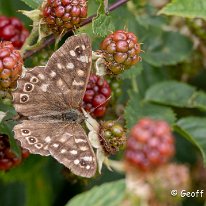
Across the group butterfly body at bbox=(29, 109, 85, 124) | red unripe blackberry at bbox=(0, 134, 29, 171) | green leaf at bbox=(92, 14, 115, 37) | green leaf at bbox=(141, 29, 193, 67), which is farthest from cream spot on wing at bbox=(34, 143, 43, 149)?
green leaf at bbox=(141, 29, 193, 67)

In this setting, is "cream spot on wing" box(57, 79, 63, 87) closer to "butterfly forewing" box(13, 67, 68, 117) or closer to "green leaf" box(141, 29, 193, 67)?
"butterfly forewing" box(13, 67, 68, 117)

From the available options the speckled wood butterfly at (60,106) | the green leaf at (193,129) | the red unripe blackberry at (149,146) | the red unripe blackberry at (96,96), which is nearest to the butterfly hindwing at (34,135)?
the speckled wood butterfly at (60,106)

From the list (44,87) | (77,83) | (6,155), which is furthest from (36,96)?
(6,155)

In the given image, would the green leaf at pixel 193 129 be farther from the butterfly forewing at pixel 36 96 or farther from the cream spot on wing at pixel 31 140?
the cream spot on wing at pixel 31 140

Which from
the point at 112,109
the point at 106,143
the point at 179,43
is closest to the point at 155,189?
the point at 106,143

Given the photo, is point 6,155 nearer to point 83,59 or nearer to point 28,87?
point 28,87

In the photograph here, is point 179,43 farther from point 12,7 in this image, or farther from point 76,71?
point 76,71

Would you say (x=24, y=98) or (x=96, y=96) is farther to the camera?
(x=96, y=96)
